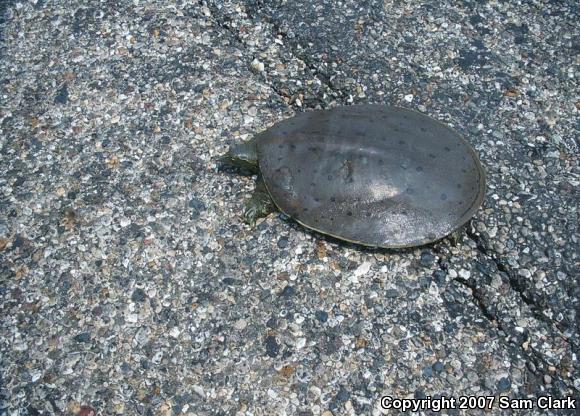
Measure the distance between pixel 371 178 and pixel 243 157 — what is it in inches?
23.9

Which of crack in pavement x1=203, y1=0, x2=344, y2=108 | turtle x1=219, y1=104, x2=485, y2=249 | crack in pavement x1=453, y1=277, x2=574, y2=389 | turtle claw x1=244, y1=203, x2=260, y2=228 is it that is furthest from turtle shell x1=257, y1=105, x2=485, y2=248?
crack in pavement x1=203, y1=0, x2=344, y2=108

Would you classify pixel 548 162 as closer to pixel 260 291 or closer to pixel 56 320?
pixel 260 291

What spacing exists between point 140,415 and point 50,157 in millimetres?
1381

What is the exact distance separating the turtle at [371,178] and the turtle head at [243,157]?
54 mm

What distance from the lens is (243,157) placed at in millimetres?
2957

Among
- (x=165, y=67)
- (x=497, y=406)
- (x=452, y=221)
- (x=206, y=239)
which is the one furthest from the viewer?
(x=165, y=67)

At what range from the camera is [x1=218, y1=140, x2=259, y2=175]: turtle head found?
116 inches

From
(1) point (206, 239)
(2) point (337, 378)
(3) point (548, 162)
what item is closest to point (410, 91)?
(3) point (548, 162)

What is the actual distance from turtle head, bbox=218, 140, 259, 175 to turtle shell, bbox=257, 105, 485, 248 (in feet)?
0.25

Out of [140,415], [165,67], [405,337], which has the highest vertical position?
[165,67]

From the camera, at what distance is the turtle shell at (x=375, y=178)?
265 cm

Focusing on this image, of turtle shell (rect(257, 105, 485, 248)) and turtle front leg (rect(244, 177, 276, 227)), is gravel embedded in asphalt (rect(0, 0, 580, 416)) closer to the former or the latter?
turtle front leg (rect(244, 177, 276, 227))

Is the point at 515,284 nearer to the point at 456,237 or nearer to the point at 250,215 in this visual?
the point at 456,237

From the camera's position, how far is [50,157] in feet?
10.5
